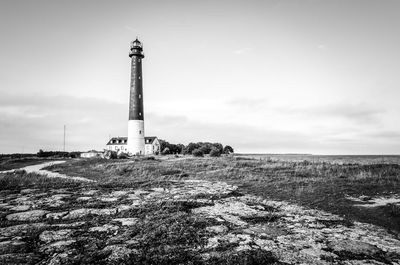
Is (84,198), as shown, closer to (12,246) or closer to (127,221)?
(127,221)

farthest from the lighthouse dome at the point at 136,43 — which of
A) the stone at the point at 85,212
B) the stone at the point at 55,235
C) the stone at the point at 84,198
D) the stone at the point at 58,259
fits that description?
the stone at the point at 58,259

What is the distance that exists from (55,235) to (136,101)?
5001 cm

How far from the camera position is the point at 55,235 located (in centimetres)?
605

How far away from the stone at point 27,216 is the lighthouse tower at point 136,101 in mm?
47476

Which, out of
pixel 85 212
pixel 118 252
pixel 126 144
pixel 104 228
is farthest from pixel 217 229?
pixel 126 144

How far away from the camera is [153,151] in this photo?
86000mm

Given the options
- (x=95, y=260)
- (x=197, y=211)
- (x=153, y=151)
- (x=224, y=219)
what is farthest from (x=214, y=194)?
(x=153, y=151)

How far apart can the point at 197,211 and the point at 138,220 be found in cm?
194

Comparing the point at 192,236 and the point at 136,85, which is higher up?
the point at 136,85

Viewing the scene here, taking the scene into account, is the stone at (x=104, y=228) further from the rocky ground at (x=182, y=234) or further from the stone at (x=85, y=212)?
the stone at (x=85, y=212)

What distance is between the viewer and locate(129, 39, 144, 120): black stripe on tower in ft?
179

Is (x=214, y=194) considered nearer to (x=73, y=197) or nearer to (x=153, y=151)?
(x=73, y=197)

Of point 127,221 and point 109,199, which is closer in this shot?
point 127,221

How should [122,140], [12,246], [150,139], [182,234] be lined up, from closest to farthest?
[12,246], [182,234], [150,139], [122,140]
